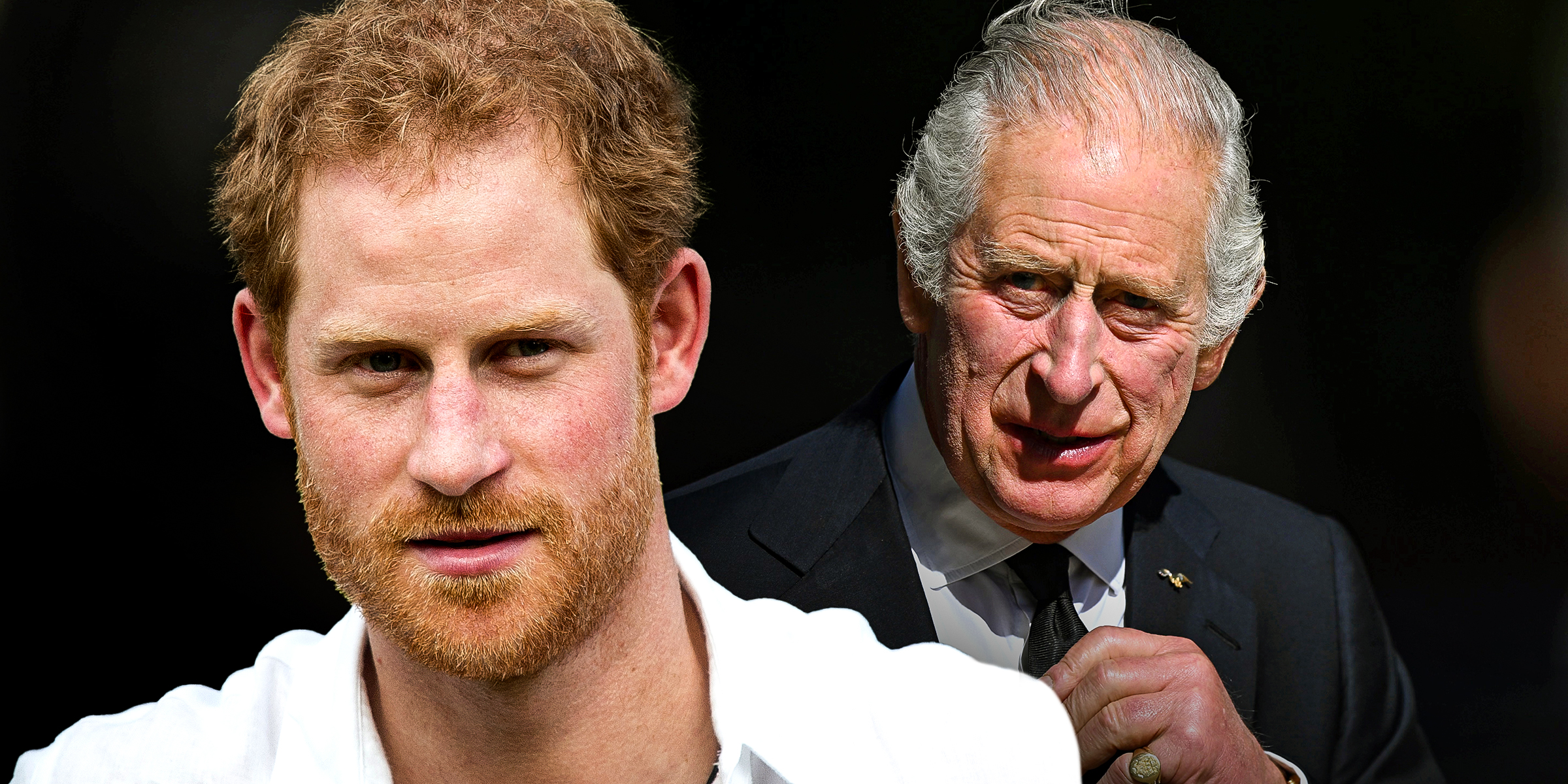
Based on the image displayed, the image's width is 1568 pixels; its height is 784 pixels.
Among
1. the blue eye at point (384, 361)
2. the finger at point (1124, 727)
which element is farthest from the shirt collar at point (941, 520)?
the blue eye at point (384, 361)

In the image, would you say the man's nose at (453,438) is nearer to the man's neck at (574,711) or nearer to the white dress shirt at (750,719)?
the man's neck at (574,711)

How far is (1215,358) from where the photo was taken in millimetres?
2123

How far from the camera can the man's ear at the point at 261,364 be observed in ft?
5.85

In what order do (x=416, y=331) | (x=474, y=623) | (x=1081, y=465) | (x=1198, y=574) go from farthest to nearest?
1. (x=1198, y=574)
2. (x=1081, y=465)
3. (x=474, y=623)
4. (x=416, y=331)

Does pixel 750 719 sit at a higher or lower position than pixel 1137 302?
lower

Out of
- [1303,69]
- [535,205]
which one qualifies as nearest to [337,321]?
[535,205]

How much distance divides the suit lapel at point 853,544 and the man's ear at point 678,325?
374 millimetres

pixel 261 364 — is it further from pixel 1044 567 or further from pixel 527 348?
pixel 1044 567

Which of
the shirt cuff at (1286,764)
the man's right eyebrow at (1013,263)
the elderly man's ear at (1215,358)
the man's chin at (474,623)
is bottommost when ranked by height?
the shirt cuff at (1286,764)

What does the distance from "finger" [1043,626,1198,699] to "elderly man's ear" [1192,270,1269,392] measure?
48 cm

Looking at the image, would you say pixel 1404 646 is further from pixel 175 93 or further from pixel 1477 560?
pixel 175 93

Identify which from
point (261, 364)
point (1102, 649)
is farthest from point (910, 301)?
point (261, 364)

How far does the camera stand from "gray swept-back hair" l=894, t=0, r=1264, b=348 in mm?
1900

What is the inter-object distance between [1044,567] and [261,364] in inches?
56.2
